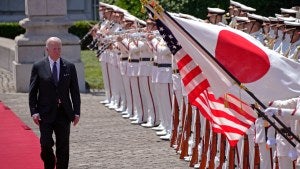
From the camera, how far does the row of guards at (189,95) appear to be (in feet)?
30.7

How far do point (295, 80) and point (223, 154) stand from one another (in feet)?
9.80

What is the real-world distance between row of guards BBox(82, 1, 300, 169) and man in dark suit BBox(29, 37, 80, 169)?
121 centimetres

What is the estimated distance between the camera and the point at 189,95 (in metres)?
9.84

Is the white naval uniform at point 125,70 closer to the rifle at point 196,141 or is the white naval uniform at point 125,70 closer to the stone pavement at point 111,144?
the stone pavement at point 111,144

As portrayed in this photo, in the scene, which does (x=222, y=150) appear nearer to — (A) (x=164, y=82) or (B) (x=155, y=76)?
(A) (x=164, y=82)

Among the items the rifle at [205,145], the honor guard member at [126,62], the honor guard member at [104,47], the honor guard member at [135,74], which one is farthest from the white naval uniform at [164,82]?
the honor guard member at [104,47]

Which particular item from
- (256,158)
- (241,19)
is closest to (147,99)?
(241,19)

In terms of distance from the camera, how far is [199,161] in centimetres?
1243

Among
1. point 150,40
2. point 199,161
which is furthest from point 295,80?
point 150,40

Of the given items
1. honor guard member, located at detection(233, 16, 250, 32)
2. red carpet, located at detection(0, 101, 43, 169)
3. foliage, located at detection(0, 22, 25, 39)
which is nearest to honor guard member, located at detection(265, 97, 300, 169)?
honor guard member, located at detection(233, 16, 250, 32)

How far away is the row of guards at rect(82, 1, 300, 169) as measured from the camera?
936 cm

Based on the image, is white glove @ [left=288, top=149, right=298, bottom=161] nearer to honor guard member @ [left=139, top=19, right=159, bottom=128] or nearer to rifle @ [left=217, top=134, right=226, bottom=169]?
rifle @ [left=217, top=134, right=226, bottom=169]

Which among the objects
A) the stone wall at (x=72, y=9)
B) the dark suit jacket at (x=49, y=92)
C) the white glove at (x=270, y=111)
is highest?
the white glove at (x=270, y=111)

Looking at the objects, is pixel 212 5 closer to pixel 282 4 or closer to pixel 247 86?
pixel 282 4
